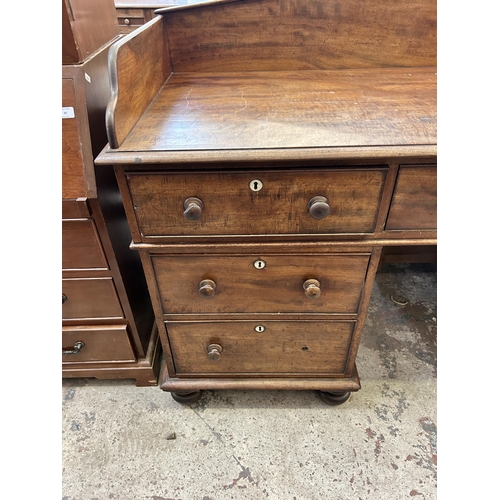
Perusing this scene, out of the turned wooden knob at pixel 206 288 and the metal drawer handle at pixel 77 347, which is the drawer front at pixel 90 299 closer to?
the metal drawer handle at pixel 77 347

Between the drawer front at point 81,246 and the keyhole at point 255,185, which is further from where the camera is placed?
the drawer front at point 81,246

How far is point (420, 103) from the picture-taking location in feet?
2.70

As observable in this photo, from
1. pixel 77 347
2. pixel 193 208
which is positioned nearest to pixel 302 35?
pixel 193 208

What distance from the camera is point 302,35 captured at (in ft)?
3.34

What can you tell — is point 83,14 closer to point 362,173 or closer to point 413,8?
point 362,173

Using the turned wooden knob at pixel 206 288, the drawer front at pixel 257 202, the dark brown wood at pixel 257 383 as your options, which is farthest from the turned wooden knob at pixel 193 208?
the dark brown wood at pixel 257 383

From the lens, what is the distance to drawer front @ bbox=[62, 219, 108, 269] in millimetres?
912

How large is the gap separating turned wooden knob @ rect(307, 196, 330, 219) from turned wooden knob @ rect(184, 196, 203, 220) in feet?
0.74

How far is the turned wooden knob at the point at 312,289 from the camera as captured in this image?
2.86 ft

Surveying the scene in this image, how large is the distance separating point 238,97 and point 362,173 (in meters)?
0.38

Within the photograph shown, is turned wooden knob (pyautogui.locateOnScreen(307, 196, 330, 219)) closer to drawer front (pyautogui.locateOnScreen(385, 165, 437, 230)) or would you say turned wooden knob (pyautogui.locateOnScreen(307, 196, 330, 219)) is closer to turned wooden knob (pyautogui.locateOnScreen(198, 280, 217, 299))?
drawer front (pyautogui.locateOnScreen(385, 165, 437, 230))

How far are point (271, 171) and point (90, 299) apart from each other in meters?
0.70

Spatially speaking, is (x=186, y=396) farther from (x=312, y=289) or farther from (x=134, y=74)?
(x=134, y=74)

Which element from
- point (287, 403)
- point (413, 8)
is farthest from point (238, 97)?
point (287, 403)
